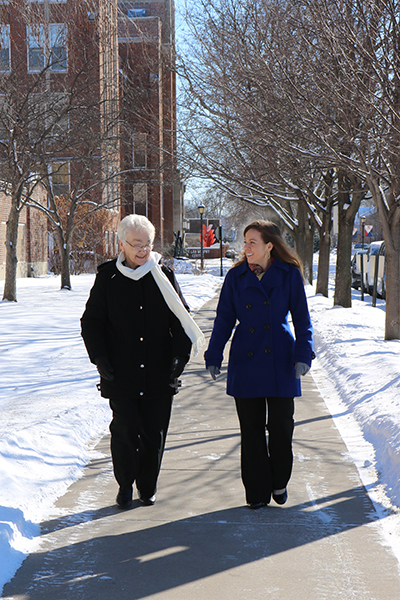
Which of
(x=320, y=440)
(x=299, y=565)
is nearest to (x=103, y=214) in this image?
(x=320, y=440)

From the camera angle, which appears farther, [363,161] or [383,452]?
[363,161]

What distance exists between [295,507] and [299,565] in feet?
2.94

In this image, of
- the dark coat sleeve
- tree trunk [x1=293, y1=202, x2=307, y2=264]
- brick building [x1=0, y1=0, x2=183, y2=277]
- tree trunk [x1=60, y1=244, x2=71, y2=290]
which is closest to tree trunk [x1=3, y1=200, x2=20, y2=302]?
brick building [x1=0, y1=0, x2=183, y2=277]

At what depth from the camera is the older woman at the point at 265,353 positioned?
4.25 metres

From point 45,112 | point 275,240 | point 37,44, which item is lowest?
point 275,240

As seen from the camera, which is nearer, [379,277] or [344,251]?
[344,251]

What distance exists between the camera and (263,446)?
4.33 m

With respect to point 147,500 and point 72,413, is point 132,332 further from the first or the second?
point 72,413

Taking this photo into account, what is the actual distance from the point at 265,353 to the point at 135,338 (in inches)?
32.0

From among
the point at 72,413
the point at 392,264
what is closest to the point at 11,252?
the point at 392,264

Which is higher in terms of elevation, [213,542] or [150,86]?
[150,86]

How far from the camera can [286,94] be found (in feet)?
35.5

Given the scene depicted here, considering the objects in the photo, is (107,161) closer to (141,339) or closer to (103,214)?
(103,214)

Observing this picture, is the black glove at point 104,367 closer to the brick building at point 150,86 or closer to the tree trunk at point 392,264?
the brick building at point 150,86
